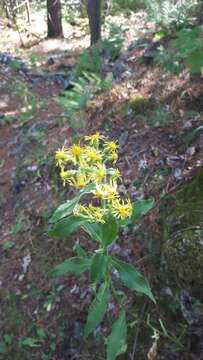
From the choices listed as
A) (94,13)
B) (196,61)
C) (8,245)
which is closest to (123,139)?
(196,61)

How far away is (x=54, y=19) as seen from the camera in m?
13.4

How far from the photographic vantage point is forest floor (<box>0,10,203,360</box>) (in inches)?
144

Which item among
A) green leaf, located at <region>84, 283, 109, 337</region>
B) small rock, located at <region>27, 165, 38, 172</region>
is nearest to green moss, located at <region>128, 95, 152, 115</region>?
small rock, located at <region>27, 165, 38, 172</region>

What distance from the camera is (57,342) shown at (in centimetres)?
385

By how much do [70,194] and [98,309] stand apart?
8.57ft

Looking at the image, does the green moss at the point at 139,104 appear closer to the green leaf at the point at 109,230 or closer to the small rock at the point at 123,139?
the small rock at the point at 123,139

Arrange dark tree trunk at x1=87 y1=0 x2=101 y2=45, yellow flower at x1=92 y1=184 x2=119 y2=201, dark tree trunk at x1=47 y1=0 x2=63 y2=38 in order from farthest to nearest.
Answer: dark tree trunk at x1=47 y1=0 x2=63 y2=38 < dark tree trunk at x1=87 y1=0 x2=101 y2=45 < yellow flower at x1=92 y1=184 x2=119 y2=201

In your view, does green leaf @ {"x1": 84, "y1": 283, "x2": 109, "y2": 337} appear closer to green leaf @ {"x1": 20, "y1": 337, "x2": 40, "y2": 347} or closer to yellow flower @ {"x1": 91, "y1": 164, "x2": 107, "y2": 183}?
yellow flower @ {"x1": 91, "y1": 164, "x2": 107, "y2": 183}

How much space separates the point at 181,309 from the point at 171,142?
81.2 inches

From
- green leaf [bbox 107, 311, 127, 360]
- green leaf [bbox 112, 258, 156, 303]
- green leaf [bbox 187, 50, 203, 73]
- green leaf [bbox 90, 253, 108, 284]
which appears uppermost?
green leaf [bbox 187, 50, 203, 73]

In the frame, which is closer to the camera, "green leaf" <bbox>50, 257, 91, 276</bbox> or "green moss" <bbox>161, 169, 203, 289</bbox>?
"green leaf" <bbox>50, 257, 91, 276</bbox>

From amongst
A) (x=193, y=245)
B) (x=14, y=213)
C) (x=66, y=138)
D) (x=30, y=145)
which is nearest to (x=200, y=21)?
(x=66, y=138)

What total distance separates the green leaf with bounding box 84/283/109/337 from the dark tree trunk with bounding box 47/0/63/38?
1172 cm

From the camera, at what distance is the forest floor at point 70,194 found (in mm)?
3646
